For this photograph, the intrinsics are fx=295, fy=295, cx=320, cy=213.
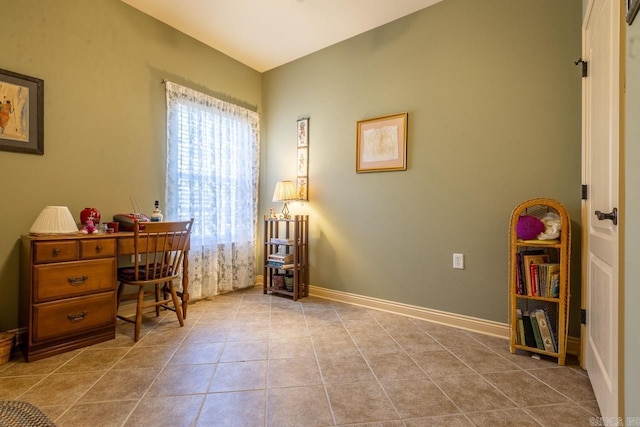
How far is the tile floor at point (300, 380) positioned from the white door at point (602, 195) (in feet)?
0.85

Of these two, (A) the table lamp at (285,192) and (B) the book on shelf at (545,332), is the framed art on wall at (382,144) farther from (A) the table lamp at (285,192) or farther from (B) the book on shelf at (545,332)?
(B) the book on shelf at (545,332)

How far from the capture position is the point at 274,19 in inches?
108

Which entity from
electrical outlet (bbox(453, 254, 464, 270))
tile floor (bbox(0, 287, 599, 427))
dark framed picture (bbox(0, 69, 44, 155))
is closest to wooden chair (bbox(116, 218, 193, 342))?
tile floor (bbox(0, 287, 599, 427))

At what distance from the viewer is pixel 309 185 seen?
10.9ft

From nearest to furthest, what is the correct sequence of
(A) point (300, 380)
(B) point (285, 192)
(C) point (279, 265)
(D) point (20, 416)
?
1. (D) point (20, 416)
2. (A) point (300, 380)
3. (C) point (279, 265)
4. (B) point (285, 192)

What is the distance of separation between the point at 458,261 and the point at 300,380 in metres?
1.56

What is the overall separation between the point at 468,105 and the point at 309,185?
172cm

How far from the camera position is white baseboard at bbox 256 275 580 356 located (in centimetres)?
219

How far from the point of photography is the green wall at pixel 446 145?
2041 millimetres

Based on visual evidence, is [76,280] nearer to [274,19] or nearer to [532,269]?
[274,19]

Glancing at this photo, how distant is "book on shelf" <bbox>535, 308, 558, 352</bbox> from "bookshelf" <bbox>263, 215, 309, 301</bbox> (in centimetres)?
205

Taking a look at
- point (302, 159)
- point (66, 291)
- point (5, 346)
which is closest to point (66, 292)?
point (66, 291)

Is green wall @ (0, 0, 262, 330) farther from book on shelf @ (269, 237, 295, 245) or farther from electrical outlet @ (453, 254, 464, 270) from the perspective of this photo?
electrical outlet @ (453, 254, 464, 270)
